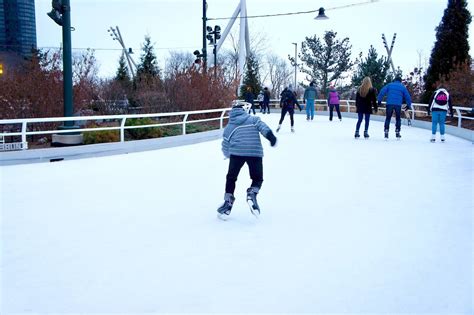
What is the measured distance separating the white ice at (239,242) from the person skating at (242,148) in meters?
0.25

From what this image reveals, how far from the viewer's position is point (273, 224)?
527cm

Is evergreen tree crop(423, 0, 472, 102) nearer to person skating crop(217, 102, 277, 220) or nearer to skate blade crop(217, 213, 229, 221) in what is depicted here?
person skating crop(217, 102, 277, 220)

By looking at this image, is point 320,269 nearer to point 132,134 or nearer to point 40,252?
point 40,252

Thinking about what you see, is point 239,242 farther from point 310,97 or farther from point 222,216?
point 310,97

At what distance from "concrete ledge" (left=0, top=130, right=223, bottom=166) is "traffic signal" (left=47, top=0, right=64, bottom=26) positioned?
3074mm

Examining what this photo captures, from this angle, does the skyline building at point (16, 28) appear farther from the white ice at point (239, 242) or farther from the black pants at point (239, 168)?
the black pants at point (239, 168)

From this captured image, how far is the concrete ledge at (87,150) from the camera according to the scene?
32.4 feet

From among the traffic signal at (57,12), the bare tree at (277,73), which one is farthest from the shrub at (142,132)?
the bare tree at (277,73)

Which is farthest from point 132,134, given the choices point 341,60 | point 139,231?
point 341,60

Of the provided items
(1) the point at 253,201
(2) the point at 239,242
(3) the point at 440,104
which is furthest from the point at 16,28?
(2) the point at 239,242

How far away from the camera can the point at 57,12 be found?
37.3ft

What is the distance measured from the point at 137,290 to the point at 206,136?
11401mm

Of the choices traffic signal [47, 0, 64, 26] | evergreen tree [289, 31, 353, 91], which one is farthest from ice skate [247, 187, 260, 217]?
evergreen tree [289, 31, 353, 91]

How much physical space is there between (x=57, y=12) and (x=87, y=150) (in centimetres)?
336
